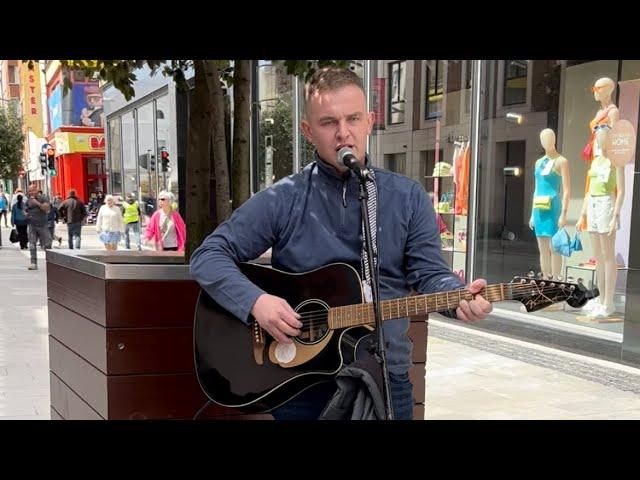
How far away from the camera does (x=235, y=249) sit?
2.12 metres

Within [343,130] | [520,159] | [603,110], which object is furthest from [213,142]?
[520,159]

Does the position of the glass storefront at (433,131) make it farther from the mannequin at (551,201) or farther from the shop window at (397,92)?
the mannequin at (551,201)

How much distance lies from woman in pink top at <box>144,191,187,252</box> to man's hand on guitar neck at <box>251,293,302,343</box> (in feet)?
25.1

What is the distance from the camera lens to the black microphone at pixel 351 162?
1857 mm

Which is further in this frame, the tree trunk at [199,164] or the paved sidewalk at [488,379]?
the paved sidewalk at [488,379]

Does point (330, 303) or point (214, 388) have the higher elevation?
point (330, 303)

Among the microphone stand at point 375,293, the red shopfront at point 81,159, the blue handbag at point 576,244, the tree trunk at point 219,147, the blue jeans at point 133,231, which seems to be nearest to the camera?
the microphone stand at point 375,293

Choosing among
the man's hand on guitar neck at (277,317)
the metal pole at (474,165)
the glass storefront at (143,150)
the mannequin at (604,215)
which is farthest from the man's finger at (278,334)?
the glass storefront at (143,150)

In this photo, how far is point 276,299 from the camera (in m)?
1.93

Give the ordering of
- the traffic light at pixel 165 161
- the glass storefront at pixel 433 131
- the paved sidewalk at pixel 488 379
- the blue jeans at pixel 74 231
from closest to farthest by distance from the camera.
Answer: the paved sidewalk at pixel 488 379
the glass storefront at pixel 433 131
the blue jeans at pixel 74 231
the traffic light at pixel 165 161

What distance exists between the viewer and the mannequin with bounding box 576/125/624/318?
6.69 meters

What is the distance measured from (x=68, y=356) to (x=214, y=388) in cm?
163
